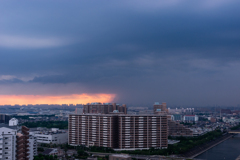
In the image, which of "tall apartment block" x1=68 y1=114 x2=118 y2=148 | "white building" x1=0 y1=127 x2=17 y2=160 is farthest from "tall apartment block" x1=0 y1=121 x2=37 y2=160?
"tall apartment block" x1=68 y1=114 x2=118 y2=148

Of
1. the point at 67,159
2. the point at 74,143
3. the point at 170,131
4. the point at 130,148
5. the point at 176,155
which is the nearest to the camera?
the point at 67,159

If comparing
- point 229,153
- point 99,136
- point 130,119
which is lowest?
point 229,153

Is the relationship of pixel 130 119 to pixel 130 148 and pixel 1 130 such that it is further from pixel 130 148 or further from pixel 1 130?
pixel 1 130

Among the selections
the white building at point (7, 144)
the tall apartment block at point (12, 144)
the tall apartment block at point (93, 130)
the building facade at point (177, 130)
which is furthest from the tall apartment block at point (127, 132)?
the building facade at point (177, 130)

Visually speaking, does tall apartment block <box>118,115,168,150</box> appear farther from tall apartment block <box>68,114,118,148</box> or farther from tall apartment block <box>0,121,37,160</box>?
tall apartment block <box>0,121,37,160</box>

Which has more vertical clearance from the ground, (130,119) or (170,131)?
(130,119)

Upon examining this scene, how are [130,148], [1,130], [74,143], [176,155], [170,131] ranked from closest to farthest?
[1,130] < [176,155] < [130,148] < [74,143] < [170,131]

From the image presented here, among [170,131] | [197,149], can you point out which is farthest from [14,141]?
[170,131]

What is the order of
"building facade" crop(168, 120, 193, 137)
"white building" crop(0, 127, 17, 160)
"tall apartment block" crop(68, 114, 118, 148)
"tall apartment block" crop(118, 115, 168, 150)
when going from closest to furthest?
"white building" crop(0, 127, 17, 160)
"tall apartment block" crop(118, 115, 168, 150)
"tall apartment block" crop(68, 114, 118, 148)
"building facade" crop(168, 120, 193, 137)
